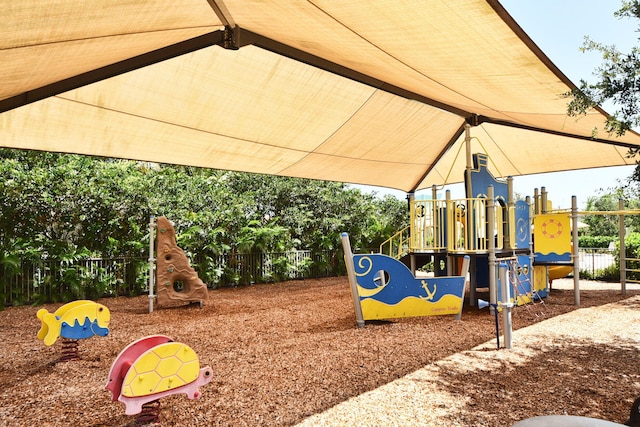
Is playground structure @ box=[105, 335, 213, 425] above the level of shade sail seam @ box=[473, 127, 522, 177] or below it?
below

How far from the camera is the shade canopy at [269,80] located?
3.43 metres

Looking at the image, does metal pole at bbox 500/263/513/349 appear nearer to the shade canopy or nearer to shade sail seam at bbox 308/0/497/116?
the shade canopy

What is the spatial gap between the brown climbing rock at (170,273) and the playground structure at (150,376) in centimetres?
512

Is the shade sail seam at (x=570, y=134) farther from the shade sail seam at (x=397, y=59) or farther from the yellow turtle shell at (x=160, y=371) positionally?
the yellow turtle shell at (x=160, y=371)

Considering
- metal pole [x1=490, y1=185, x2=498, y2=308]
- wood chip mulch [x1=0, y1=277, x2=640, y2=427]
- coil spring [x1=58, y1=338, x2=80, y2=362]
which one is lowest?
wood chip mulch [x1=0, y1=277, x2=640, y2=427]

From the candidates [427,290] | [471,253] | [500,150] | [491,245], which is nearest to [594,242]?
[500,150]

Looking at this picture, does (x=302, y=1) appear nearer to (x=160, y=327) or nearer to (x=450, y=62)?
(x=450, y=62)

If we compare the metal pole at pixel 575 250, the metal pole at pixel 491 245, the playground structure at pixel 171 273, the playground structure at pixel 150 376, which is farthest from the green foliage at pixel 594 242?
the playground structure at pixel 150 376

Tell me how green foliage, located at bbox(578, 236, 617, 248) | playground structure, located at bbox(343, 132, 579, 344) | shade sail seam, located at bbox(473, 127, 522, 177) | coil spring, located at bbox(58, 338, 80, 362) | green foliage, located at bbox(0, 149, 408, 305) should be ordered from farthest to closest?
green foliage, located at bbox(578, 236, 617, 248)
shade sail seam, located at bbox(473, 127, 522, 177)
green foliage, located at bbox(0, 149, 408, 305)
playground structure, located at bbox(343, 132, 579, 344)
coil spring, located at bbox(58, 338, 80, 362)

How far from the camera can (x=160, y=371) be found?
8.57ft

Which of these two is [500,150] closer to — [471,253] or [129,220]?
[471,253]

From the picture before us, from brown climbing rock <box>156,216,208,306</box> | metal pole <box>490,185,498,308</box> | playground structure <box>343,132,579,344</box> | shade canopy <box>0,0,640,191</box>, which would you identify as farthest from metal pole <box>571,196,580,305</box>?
brown climbing rock <box>156,216,208,306</box>

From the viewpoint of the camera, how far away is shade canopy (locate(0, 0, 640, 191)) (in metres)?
3.43

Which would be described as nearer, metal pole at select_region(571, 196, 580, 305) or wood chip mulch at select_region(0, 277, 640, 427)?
wood chip mulch at select_region(0, 277, 640, 427)
